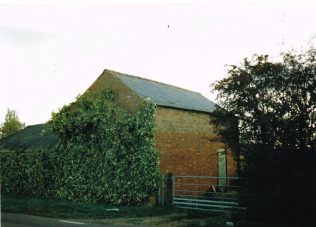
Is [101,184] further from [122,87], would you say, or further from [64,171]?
[122,87]

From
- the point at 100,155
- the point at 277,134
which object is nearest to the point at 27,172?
the point at 100,155

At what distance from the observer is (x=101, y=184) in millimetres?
18938

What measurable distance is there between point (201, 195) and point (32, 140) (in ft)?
45.1

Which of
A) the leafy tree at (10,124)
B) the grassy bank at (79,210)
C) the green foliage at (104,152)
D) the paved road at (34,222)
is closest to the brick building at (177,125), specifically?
the green foliage at (104,152)

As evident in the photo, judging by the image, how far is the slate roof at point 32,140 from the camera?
26203 mm

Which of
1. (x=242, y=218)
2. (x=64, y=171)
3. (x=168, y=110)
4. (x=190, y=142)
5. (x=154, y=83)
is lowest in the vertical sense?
(x=242, y=218)

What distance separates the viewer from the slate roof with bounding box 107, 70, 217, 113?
20.7 metres

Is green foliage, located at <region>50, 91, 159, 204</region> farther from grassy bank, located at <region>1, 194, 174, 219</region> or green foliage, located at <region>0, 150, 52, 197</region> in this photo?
green foliage, located at <region>0, 150, 52, 197</region>

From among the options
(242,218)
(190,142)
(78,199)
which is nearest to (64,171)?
(78,199)

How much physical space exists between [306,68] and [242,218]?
5210 mm

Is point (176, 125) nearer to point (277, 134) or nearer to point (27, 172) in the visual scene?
point (277, 134)

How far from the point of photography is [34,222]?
1297 cm

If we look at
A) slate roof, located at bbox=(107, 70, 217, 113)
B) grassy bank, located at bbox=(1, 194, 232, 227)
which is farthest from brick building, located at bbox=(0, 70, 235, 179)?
grassy bank, located at bbox=(1, 194, 232, 227)

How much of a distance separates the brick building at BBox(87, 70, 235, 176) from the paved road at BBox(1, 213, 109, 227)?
613cm
